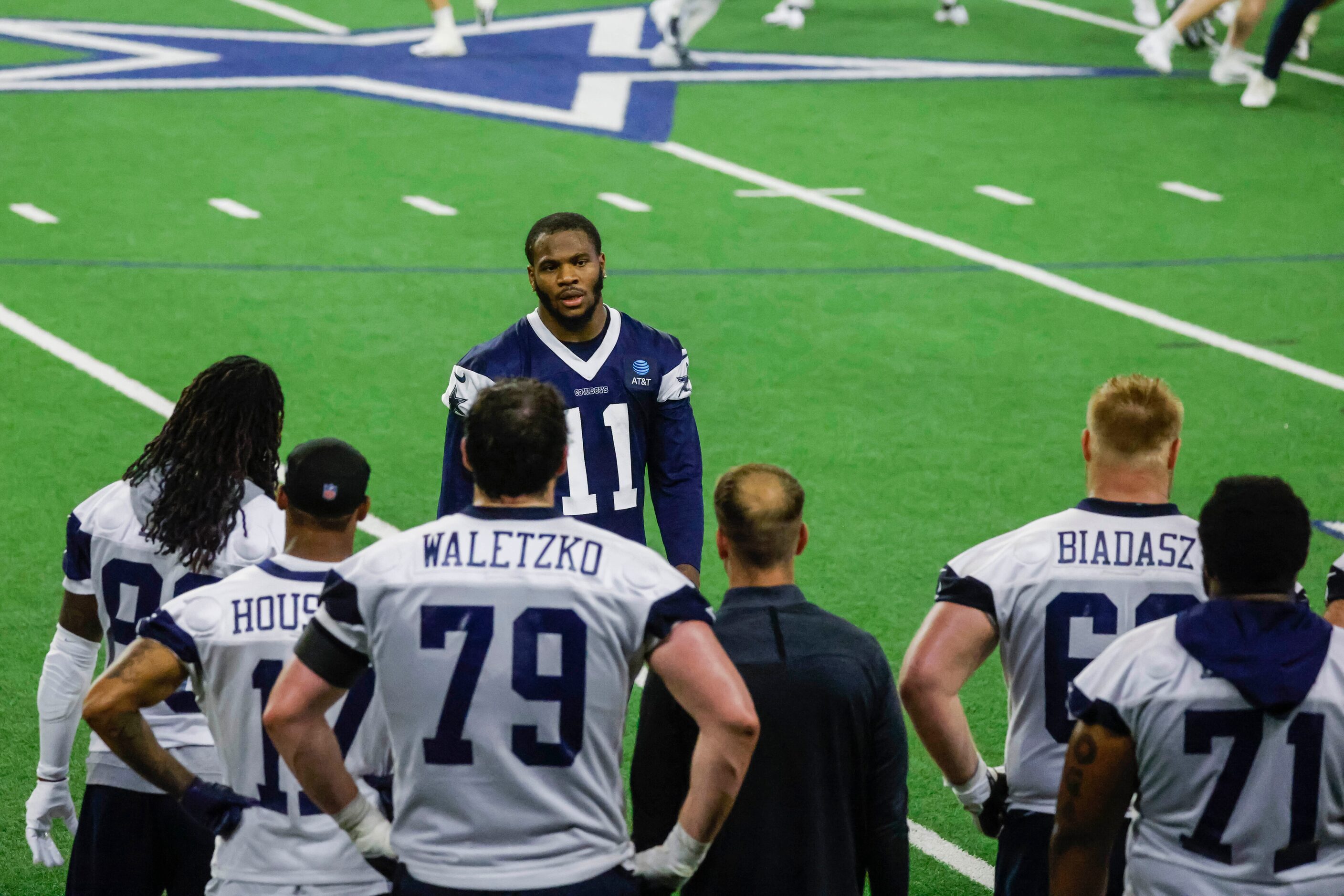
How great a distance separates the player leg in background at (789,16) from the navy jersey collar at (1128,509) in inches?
626

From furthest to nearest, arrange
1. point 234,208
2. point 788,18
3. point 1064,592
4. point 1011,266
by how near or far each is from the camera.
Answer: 1. point 788,18
2. point 234,208
3. point 1011,266
4. point 1064,592

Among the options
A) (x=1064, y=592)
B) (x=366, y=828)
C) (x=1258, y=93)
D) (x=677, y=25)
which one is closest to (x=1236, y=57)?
(x=1258, y=93)

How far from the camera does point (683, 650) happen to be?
3303mm

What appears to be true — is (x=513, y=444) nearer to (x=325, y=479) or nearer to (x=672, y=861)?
(x=325, y=479)

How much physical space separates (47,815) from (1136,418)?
3.19 metres

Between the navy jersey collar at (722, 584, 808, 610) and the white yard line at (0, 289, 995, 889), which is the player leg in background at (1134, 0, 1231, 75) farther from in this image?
the navy jersey collar at (722, 584, 808, 610)

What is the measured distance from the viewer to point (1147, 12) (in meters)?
18.8

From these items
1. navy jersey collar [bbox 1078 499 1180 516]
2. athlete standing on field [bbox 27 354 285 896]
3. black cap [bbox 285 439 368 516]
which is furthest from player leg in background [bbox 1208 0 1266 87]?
black cap [bbox 285 439 368 516]

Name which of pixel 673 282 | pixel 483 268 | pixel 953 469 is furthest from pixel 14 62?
pixel 953 469

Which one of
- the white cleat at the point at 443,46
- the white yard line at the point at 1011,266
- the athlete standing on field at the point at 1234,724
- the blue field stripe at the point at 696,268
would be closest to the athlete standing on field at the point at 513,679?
the athlete standing on field at the point at 1234,724

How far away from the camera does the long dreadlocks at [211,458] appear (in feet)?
13.7

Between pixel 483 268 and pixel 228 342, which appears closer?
pixel 228 342

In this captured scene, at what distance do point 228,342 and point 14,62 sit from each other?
27.7 feet

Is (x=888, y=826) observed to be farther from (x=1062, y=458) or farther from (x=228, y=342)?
(x=228, y=342)
